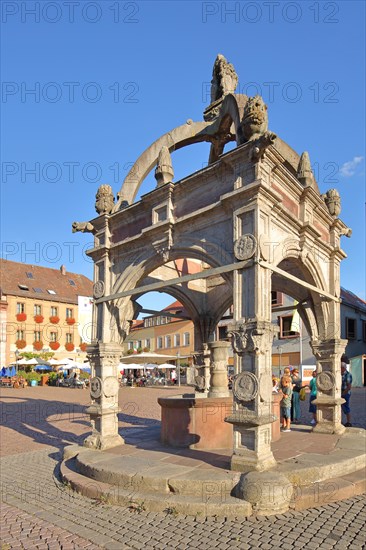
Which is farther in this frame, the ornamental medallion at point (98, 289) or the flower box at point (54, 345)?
the flower box at point (54, 345)

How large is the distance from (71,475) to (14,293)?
41477 millimetres

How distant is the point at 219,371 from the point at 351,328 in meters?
26.3

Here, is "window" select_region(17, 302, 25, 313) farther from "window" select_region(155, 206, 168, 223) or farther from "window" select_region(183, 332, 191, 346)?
"window" select_region(155, 206, 168, 223)

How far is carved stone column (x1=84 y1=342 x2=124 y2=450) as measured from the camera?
27.3 ft

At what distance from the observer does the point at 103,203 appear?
9281mm

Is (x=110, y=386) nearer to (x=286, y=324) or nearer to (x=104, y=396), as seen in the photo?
(x=104, y=396)

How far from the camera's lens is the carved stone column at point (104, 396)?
27.3 ft

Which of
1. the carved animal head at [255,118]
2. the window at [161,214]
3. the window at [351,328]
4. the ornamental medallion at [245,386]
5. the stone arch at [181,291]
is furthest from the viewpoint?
the window at [351,328]

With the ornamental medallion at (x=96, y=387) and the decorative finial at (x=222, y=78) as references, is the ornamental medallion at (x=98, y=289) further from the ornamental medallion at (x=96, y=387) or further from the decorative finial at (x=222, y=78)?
the decorative finial at (x=222, y=78)

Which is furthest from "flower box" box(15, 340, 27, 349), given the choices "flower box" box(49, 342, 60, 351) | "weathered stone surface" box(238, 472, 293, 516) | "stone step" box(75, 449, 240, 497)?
"weathered stone surface" box(238, 472, 293, 516)

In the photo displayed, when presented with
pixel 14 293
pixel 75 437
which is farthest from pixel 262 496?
pixel 14 293

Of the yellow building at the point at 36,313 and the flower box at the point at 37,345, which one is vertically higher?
the yellow building at the point at 36,313

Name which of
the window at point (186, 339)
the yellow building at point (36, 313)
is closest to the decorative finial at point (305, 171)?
the window at point (186, 339)

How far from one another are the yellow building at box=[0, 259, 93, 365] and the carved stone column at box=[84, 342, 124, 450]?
1448 inches
